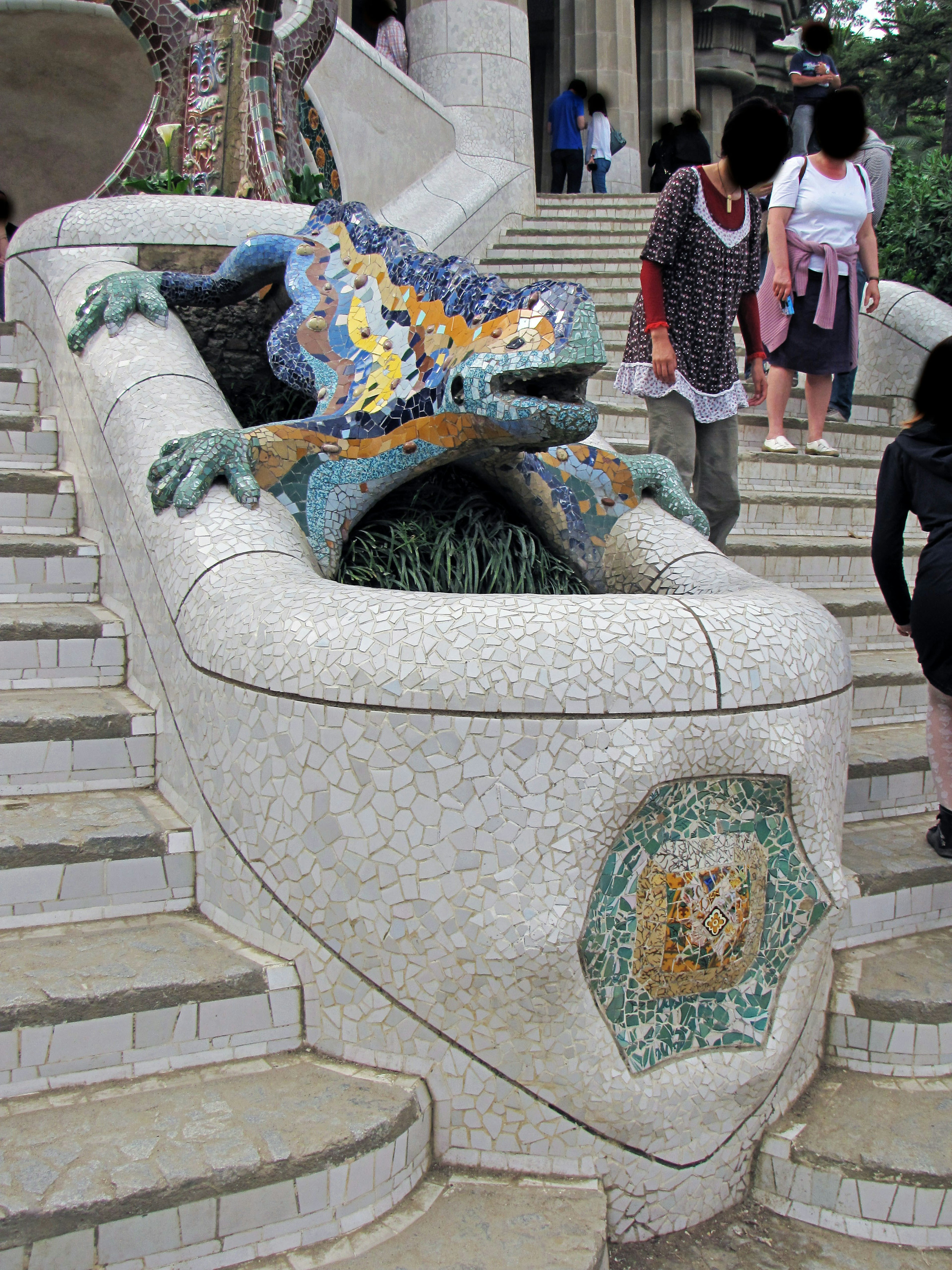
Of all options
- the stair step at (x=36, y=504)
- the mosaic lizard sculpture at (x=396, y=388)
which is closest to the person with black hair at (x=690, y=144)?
the mosaic lizard sculpture at (x=396, y=388)

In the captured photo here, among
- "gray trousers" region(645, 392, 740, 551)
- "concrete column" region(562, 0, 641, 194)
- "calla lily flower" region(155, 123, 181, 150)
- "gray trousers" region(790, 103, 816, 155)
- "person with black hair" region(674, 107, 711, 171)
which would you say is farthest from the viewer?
"concrete column" region(562, 0, 641, 194)

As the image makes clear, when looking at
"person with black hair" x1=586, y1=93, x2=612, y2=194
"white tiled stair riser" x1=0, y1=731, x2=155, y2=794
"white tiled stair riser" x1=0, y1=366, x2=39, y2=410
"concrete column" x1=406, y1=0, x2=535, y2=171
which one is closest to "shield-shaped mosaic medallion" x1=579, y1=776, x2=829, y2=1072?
"white tiled stair riser" x1=0, y1=731, x2=155, y2=794

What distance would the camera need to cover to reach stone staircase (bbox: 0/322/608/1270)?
210 centimetres

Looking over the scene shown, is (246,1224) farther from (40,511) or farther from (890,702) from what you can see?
(890,702)

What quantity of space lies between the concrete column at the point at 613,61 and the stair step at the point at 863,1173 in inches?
566

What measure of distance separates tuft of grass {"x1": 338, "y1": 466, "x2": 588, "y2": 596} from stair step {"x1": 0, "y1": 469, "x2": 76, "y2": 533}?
1.24 m

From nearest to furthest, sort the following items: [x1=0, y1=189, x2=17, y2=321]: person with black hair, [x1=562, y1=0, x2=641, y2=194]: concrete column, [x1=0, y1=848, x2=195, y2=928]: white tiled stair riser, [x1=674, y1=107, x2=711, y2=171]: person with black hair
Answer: [x1=0, y1=848, x2=195, y2=928]: white tiled stair riser
[x1=0, y1=189, x2=17, y2=321]: person with black hair
[x1=674, y1=107, x2=711, y2=171]: person with black hair
[x1=562, y1=0, x2=641, y2=194]: concrete column

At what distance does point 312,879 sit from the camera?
2.52m

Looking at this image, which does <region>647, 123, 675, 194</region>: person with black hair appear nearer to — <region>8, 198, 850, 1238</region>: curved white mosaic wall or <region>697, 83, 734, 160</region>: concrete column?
<region>697, 83, 734, 160</region>: concrete column

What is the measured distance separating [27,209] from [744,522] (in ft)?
26.3

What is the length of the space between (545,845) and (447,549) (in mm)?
1351

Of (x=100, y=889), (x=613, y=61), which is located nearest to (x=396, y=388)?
(x=100, y=889)

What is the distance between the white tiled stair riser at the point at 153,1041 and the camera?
2.34 m

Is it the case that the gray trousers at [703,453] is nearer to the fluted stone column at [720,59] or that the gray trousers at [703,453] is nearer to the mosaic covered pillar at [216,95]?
the mosaic covered pillar at [216,95]
